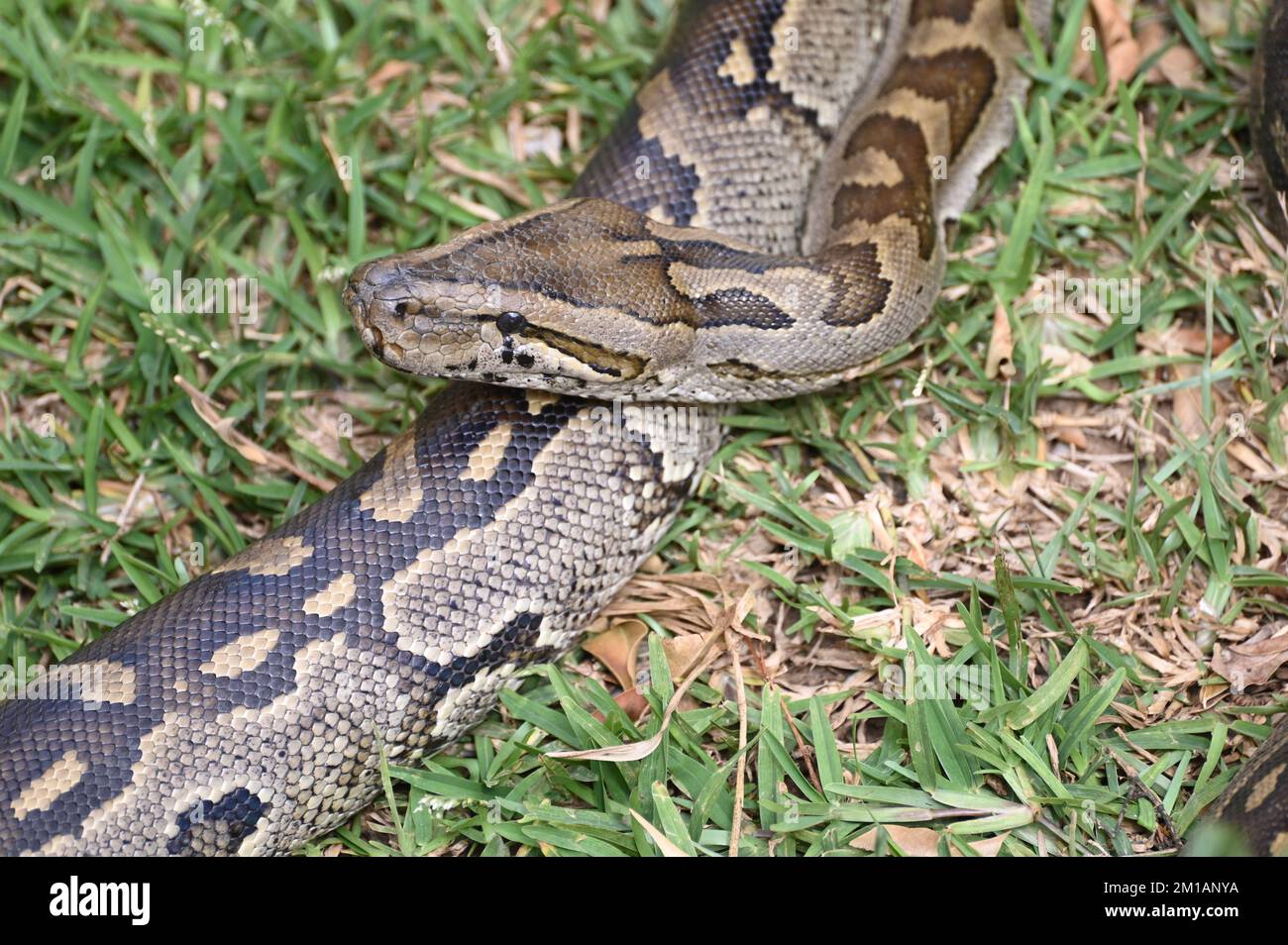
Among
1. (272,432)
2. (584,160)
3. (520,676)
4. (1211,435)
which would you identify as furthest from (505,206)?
(1211,435)

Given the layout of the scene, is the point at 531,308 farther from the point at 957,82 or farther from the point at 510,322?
the point at 957,82

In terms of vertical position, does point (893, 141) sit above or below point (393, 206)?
above

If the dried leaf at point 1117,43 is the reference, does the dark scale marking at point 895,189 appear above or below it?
below

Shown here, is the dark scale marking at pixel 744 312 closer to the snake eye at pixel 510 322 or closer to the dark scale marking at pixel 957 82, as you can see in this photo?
the snake eye at pixel 510 322

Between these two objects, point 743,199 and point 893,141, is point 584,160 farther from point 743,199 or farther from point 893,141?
point 893,141

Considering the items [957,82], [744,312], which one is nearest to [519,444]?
[744,312]

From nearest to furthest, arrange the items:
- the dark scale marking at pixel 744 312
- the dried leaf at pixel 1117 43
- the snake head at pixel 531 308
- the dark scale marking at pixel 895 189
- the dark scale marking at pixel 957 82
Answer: the snake head at pixel 531 308
the dark scale marking at pixel 744 312
the dark scale marking at pixel 895 189
the dark scale marking at pixel 957 82
the dried leaf at pixel 1117 43

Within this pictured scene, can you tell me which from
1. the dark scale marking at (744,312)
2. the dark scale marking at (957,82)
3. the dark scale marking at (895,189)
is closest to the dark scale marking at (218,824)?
the dark scale marking at (744,312)
